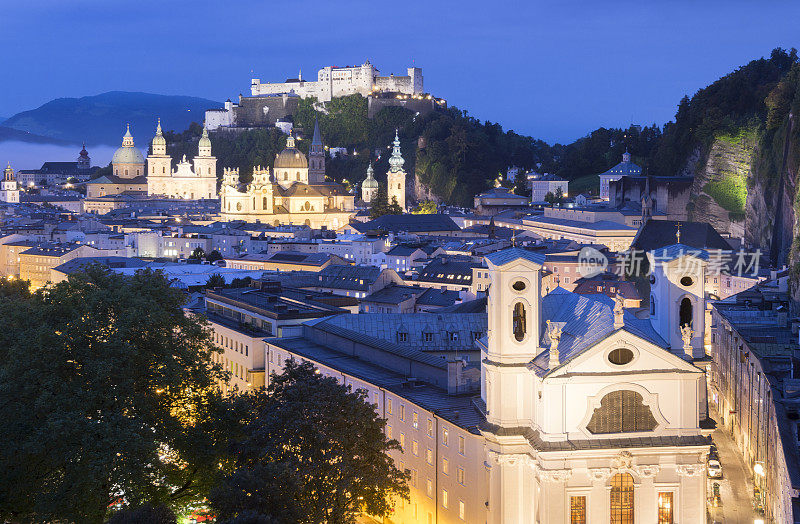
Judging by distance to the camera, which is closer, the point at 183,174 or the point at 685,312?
the point at 685,312

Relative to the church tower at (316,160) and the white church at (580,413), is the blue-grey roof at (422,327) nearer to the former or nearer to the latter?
the white church at (580,413)

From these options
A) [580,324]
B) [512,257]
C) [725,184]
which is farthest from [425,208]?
[580,324]

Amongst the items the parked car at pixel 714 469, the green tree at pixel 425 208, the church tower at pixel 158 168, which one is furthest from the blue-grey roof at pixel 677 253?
the church tower at pixel 158 168

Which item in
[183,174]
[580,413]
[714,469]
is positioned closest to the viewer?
[580,413]

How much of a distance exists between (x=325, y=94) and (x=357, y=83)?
206 inches

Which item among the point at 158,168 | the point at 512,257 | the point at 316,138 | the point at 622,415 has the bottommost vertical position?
the point at 622,415

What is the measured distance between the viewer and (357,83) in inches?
6235

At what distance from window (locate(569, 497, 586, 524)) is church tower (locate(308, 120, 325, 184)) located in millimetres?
124839

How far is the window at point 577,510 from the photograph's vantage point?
26219mm

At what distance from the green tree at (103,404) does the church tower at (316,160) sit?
118 m

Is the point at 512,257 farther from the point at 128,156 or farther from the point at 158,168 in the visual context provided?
the point at 128,156

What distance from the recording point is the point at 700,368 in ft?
90.7

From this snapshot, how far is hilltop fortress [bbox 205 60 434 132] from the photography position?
6068 inches

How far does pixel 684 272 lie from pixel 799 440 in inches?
176
